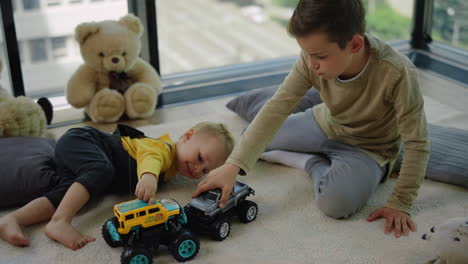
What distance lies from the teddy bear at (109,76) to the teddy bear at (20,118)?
0.30 meters

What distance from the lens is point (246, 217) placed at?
1.43m

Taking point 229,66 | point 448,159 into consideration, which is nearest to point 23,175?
point 448,159

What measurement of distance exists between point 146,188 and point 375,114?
62 centimetres

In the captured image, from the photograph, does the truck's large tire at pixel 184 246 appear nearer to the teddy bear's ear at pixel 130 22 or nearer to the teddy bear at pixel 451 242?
the teddy bear at pixel 451 242

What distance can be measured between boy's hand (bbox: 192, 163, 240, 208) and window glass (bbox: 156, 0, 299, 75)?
1282 millimetres

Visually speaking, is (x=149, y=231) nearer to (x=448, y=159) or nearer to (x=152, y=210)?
(x=152, y=210)

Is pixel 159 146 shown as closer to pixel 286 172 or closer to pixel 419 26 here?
pixel 286 172

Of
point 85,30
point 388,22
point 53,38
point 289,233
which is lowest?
point 289,233

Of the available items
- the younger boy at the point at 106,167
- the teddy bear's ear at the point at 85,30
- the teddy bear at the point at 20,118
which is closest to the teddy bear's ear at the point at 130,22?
the teddy bear's ear at the point at 85,30

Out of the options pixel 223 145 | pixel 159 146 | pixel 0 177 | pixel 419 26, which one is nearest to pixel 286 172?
pixel 223 145

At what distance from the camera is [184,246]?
4.10 ft

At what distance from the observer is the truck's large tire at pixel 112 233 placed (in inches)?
49.5

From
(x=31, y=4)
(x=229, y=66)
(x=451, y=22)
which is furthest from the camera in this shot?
(x=451, y=22)

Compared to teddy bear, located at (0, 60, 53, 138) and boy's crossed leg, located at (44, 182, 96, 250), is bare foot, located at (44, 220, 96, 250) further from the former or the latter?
teddy bear, located at (0, 60, 53, 138)
